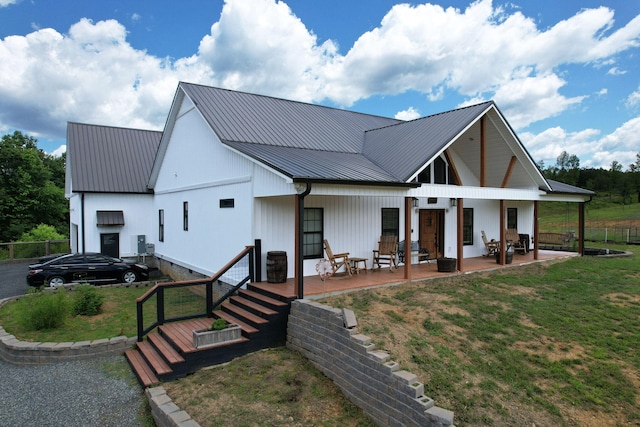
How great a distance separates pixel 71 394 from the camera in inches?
250

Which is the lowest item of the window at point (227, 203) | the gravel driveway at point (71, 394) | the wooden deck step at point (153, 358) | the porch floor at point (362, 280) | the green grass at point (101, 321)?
the gravel driveway at point (71, 394)

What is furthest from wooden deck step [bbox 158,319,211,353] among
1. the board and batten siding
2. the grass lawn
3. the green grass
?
the board and batten siding

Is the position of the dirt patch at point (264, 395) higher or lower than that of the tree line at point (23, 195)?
lower

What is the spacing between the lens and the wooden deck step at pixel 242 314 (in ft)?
25.3

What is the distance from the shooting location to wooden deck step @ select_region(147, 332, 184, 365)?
22.5ft

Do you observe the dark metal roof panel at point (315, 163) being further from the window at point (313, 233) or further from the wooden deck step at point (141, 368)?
the wooden deck step at point (141, 368)

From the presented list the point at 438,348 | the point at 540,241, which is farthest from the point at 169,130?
the point at 540,241

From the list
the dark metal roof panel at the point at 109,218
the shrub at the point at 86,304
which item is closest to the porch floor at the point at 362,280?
the shrub at the point at 86,304

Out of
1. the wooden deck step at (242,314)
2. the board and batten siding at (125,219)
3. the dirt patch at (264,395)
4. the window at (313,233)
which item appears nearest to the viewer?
the dirt patch at (264,395)

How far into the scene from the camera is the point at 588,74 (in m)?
17.9

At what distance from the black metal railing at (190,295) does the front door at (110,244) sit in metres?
8.99

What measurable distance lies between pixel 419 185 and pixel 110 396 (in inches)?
312

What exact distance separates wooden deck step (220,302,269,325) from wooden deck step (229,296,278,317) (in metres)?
0.12

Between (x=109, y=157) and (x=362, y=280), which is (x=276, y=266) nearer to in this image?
(x=362, y=280)
